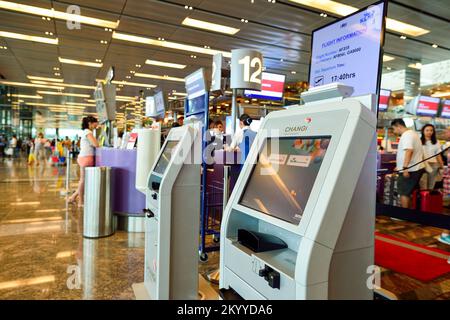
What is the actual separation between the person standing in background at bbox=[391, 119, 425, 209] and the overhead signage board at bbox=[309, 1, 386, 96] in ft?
10.4

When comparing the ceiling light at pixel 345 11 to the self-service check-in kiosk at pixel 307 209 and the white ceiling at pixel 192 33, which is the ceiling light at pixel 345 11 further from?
the self-service check-in kiosk at pixel 307 209

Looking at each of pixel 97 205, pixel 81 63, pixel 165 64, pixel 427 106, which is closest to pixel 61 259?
pixel 97 205

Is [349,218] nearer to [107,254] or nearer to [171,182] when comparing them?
[171,182]

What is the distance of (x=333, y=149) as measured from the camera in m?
1.05

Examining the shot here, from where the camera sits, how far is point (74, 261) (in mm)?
3139

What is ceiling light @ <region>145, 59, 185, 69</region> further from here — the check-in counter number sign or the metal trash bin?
the check-in counter number sign

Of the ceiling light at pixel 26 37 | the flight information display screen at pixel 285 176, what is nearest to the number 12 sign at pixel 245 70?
the flight information display screen at pixel 285 176

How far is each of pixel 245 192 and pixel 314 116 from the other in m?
0.43

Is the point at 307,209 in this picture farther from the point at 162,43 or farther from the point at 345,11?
the point at 162,43

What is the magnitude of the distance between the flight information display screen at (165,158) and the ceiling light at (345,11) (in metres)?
5.36

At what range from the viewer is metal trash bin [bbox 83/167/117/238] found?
12.9 ft

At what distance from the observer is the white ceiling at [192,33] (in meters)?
6.68
